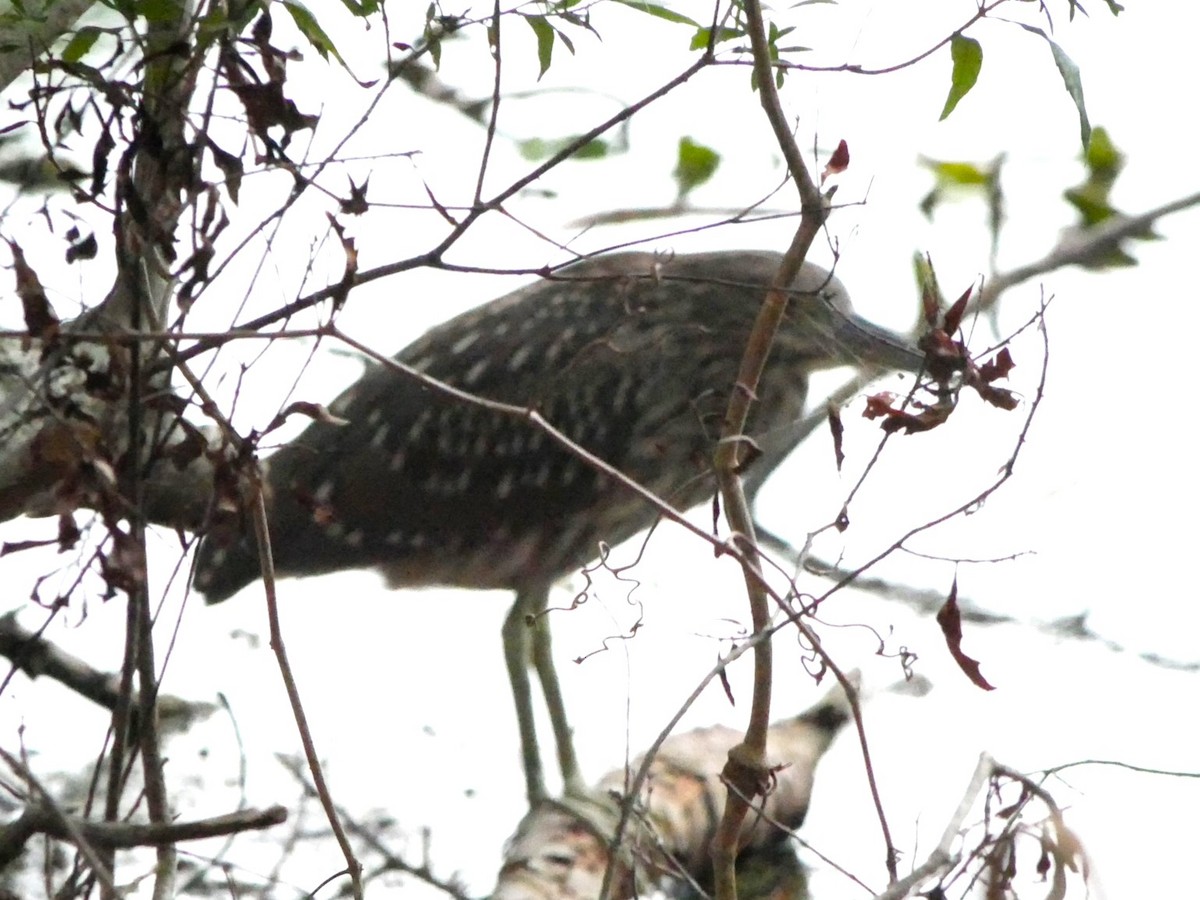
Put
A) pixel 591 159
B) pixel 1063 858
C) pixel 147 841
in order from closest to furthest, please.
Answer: pixel 147 841
pixel 1063 858
pixel 591 159

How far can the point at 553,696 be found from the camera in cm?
449

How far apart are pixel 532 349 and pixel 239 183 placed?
2552 mm

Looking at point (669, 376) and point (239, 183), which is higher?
point (669, 376)

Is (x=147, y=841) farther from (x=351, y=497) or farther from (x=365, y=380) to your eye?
(x=365, y=380)

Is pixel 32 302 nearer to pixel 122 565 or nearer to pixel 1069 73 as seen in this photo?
pixel 122 565

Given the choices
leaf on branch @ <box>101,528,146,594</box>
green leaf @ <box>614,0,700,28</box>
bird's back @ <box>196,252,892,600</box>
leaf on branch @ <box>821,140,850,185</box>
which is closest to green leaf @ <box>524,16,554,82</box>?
green leaf @ <box>614,0,700,28</box>

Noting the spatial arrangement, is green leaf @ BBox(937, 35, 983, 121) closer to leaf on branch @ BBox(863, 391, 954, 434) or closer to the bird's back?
leaf on branch @ BBox(863, 391, 954, 434)

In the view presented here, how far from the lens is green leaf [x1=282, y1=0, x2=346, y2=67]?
6.27 ft

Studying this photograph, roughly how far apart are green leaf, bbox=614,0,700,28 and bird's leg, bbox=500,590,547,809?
2.44 metres

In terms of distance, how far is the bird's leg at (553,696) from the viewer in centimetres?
421

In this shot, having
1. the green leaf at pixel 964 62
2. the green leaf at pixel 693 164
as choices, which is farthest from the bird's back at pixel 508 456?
the green leaf at pixel 964 62

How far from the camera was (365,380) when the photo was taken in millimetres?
4566

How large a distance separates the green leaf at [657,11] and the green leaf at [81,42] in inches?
24.4

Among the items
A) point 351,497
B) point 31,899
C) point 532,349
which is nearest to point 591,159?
point 532,349
